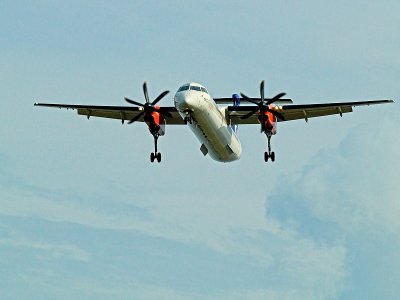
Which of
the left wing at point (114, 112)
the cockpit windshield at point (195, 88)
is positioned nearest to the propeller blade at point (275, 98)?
the cockpit windshield at point (195, 88)

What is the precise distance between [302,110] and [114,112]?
1389 centimetres

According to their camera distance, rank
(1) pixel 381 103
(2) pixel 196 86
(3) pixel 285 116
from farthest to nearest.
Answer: (3) pixel 285 116, (1) pixel 381 103, (2) pixel 196 86

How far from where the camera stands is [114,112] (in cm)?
6212

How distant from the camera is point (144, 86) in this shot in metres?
58.0

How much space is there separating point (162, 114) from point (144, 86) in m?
2.31

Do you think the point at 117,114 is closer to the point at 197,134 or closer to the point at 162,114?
the point at 162,114

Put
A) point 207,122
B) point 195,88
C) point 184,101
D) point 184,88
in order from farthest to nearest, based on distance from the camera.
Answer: point 195,88 < point 184,88 < point 207,122 < point 184,101

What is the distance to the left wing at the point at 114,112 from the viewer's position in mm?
60281

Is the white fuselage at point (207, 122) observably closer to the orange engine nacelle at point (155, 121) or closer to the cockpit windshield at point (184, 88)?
the cockpit windshield at point (184, 88)

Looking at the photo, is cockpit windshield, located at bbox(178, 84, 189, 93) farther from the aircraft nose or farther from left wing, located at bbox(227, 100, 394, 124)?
left wing, located at bbox(227, 100, 394, 124)

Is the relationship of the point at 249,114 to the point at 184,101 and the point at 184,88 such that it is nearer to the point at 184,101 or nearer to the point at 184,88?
the point at 184,88

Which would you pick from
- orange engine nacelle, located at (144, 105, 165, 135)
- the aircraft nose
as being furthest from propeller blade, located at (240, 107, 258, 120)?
the aircraft nose

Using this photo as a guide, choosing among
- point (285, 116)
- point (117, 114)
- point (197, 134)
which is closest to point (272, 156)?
point (285, 116)

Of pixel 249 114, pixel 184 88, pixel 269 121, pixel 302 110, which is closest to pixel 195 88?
pixel 184 88
